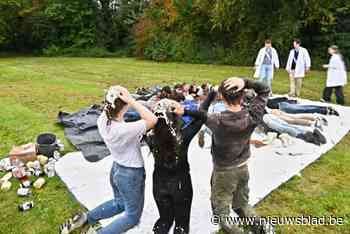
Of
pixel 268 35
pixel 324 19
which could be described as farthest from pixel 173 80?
pixel 324 19

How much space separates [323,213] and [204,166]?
1.60 meters

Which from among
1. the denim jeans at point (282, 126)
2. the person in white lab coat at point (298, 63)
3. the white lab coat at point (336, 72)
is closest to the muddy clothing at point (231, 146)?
the denim jeans at point (282, 126)

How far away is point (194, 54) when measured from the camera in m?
19.5

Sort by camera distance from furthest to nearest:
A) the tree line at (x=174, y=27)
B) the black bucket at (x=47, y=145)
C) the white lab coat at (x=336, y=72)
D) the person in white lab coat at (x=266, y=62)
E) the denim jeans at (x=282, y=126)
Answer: the tree line at (x=174, y=27), the person in white lab coat at (x=266, y=62), the white lab coat at (x=336, y=72), the denim jeans at (x=282, y=126), the black bucket at (x=47, y=145)

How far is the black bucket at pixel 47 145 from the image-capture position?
201 inches

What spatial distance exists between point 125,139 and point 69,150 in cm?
313

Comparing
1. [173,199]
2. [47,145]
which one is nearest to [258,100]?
[173,199]

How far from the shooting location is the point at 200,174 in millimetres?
4527

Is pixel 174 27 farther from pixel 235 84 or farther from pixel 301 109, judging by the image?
pixel 235 84

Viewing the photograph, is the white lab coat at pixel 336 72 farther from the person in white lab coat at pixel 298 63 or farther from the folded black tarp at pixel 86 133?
the folded black tarp at pixel 86 133

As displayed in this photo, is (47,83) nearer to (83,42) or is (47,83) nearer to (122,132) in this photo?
(122,132)

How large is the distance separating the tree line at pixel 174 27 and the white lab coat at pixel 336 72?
7438 millimetres

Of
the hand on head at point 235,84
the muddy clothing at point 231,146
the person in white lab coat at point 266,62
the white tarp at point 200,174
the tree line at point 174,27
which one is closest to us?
the hand on head at point 235,84

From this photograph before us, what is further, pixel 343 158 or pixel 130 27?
pixel 130 27
